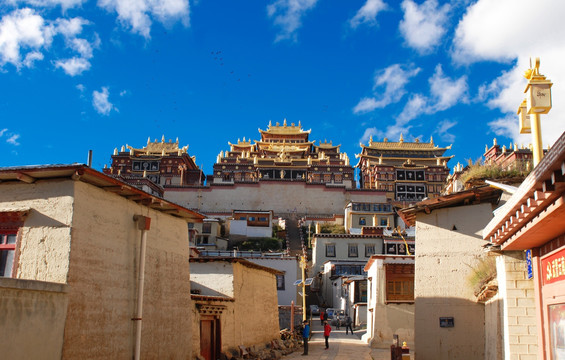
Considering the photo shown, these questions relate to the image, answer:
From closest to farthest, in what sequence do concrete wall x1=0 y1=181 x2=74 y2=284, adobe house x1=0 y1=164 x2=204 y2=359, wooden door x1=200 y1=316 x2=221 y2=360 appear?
1. adobe house x1=0 y1=164 x2=204 y2=359
2. concrete wall x1=0 y1=181 x2=74 y2=284
3. wooden door x1=200 y1=316 x2=221 y2=360

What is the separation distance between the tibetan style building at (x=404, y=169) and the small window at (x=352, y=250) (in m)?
23.3

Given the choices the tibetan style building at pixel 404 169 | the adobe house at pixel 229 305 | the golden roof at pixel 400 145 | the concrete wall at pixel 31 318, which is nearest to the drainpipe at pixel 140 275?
the concrete wall at pixel 31 318

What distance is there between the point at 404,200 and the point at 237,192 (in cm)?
2012

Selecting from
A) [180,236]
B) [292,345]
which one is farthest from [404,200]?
[180,236]

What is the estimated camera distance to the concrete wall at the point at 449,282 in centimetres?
1437

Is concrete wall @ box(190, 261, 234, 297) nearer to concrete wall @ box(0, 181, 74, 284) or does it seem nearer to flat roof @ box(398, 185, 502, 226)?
flat roof @ box(398, 185, 502, 226)

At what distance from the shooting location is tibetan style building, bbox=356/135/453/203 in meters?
69.3

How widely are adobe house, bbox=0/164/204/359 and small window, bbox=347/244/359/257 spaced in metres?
32.6

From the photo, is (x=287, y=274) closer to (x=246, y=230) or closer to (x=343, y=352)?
(x=343, y=352)

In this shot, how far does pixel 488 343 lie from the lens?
12.6 metres

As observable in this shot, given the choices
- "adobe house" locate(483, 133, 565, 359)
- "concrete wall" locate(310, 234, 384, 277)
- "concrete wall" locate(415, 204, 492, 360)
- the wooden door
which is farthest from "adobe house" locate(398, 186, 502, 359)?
"concrete wall" locate(310, 234, 384, 277)

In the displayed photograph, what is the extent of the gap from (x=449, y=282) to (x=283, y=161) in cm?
5696

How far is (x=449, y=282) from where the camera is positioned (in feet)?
49.3

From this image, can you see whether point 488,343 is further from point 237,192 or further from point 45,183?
point 237,192
